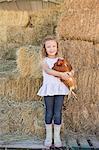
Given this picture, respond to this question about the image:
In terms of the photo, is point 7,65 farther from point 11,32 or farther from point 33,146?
point 33,146

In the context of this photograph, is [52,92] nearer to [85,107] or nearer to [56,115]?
[56,115]

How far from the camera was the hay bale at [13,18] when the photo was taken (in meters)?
6.71

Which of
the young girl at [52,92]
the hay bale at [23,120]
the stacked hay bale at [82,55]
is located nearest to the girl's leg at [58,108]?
the young girl at [52,92]

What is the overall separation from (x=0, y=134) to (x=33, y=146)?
0.41m

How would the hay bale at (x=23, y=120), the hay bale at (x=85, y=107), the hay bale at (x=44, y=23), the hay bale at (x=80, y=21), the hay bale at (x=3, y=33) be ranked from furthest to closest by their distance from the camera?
the hay bale at (x=3, y=33) < the hay bale at (x=44, y=23) < the hay bale at (x=80, y=21) < the hay bale at (x=85, y=107) < the hay bale at (x=23, y=120)

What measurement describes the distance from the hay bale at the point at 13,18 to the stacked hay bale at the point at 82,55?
77.8 inches

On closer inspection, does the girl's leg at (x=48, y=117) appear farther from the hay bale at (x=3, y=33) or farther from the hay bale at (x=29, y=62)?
the hay bale at (x=3, y=33)

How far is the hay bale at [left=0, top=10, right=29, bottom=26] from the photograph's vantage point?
671 cm

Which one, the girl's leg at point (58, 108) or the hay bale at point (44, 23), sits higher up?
the hay bale at point (44, 23)

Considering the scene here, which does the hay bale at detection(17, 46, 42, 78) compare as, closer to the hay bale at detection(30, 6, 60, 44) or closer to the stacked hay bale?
the stacked hay bale

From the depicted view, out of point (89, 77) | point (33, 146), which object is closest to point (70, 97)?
point (89, 77)

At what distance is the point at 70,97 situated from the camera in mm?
4605

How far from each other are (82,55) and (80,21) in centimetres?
36

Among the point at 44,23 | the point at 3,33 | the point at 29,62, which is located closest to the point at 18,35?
the point at 3,33
